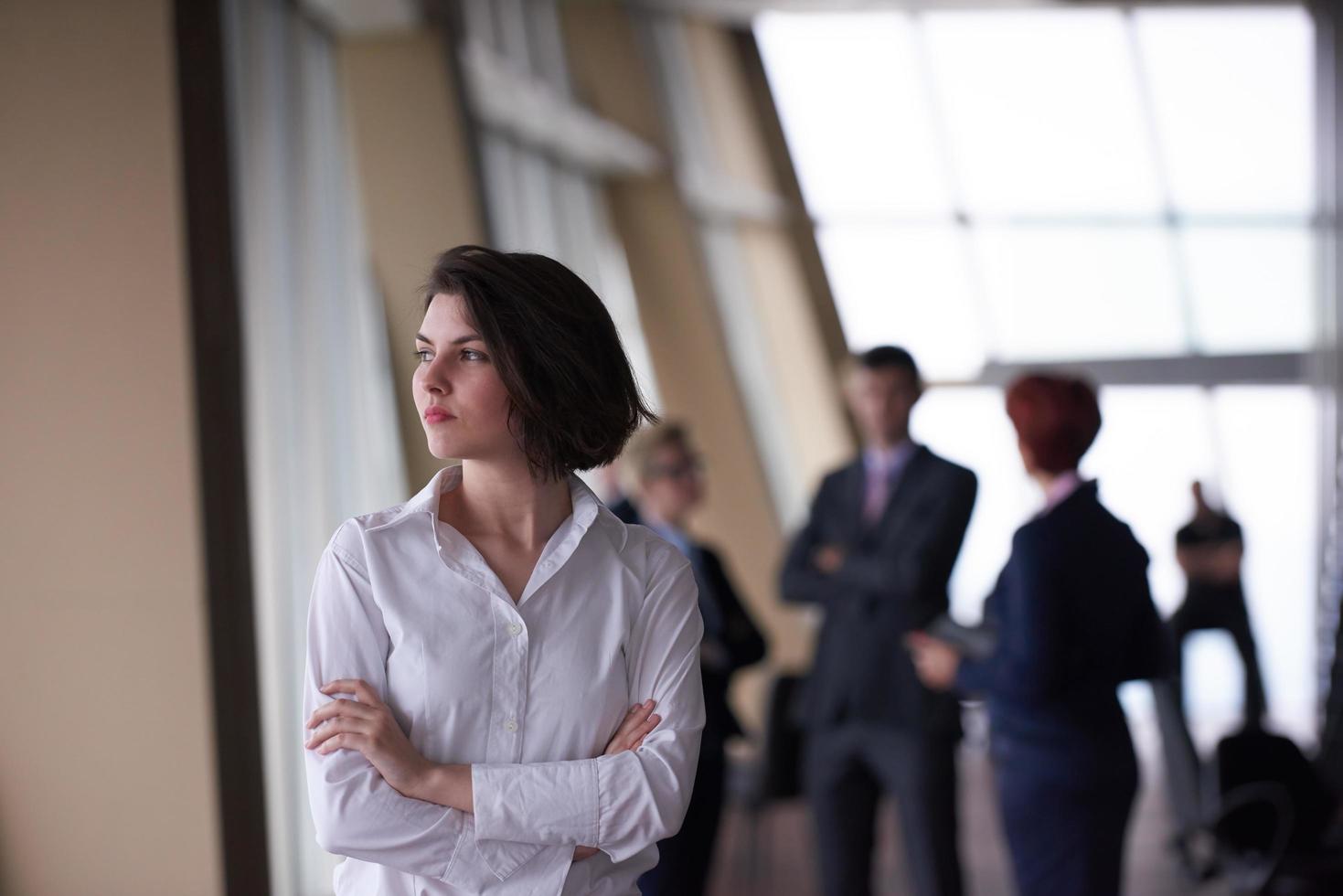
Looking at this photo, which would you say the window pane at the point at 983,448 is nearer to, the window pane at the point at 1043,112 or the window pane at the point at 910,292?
the window pane at the point at 910,292

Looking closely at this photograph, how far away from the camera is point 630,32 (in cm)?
879

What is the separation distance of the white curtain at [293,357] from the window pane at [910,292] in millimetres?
6886

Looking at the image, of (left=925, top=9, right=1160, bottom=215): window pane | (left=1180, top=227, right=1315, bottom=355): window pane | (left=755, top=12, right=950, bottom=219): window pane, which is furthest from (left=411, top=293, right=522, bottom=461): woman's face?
(left=1180, top=227, right=1315, bottom=355): window pane

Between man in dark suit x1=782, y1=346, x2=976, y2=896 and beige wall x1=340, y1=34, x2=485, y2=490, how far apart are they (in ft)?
6.57

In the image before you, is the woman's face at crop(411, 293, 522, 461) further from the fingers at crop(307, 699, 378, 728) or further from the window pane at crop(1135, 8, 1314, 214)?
the window pane at crop(1135, 8, 1314, 214)

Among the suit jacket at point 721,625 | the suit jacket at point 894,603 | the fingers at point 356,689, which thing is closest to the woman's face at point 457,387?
the fingers at point 356,689

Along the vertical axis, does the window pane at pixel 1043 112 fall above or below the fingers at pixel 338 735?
above

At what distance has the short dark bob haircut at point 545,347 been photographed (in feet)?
5.20

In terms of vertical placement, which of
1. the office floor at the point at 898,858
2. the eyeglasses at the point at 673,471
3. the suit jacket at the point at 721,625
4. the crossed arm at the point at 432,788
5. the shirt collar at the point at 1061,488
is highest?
the eyeglasses at the point at 673,471

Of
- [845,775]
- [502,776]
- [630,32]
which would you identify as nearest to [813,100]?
[630,32]

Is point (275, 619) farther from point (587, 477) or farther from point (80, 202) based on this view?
point (587, 477)

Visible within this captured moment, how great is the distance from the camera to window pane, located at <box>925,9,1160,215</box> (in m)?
10.6

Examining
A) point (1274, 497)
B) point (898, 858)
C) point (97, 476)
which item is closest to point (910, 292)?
point (1274, 497)

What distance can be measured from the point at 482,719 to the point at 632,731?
0.19 metres
